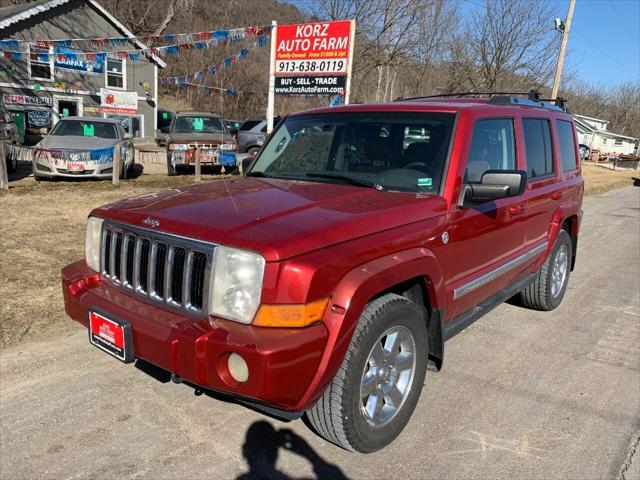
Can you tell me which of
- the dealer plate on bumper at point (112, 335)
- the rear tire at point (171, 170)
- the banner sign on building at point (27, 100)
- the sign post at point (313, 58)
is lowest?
the rear tire at point (171, 170)

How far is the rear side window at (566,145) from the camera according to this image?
195 inches

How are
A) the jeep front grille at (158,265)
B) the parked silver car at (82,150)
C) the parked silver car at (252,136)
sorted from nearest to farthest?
1. the jeep front grille at (158,265)
2. the parked silver car at (82,150)
3. the parked silver car at (252,136)

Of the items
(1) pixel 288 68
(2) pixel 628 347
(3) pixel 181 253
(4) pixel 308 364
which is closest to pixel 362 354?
(4) pixel 308 364

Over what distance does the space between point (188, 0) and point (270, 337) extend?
3758 cm

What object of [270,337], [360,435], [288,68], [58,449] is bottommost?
[58,449]

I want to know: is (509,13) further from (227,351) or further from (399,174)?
(227,351)

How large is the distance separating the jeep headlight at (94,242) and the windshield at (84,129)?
1072 cm

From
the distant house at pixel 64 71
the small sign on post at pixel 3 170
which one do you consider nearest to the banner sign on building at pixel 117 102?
the distant house at pixel 64 71

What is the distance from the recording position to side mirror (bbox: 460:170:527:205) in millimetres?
3035

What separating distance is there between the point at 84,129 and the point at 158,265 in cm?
1160

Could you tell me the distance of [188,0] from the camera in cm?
3466

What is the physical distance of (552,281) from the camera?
505 cm

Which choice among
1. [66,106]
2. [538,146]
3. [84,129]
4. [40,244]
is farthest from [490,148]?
[66,106]

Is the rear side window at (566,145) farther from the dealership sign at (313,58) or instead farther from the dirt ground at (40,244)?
the dealership sign at (313,58)
